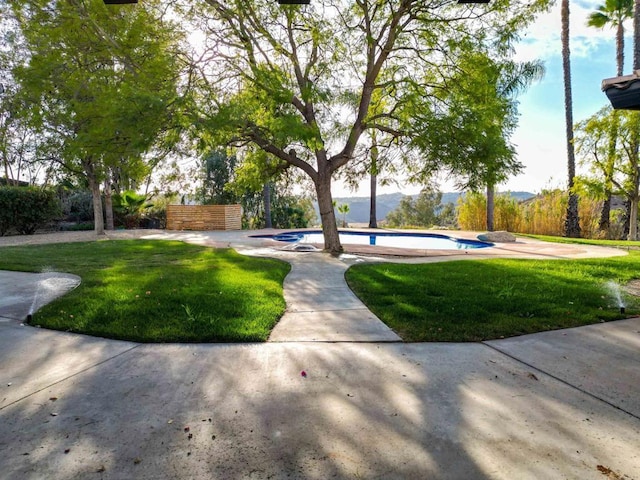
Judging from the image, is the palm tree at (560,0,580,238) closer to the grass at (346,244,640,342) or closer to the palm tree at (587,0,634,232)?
the palm tree at (587,0,634,232)

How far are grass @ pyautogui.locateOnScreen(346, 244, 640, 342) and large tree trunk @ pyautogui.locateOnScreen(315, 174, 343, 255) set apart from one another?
8.98 feet

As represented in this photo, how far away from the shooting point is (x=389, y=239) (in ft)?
52.1

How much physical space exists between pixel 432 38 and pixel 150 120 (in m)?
5.80

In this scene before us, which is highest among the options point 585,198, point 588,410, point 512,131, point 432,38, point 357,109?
point 432,38

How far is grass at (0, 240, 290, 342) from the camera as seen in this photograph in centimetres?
339

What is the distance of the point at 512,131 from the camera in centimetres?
815

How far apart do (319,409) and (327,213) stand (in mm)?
7644

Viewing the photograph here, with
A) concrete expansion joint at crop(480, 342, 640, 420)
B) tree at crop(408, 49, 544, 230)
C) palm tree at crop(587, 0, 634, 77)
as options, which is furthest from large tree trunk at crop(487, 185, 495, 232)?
concrete expansion joint at crop(480, 342, 640, 420)

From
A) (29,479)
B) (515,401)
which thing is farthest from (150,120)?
(515,401)

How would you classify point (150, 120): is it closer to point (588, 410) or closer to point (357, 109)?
point (357, 109)

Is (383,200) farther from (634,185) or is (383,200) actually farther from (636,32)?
(636,32)

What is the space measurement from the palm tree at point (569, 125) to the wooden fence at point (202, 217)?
1479cm

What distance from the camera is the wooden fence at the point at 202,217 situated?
1825cm

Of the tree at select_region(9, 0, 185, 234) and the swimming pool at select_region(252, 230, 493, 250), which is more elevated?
the tree at select_region(9, 0, 185, 234)
